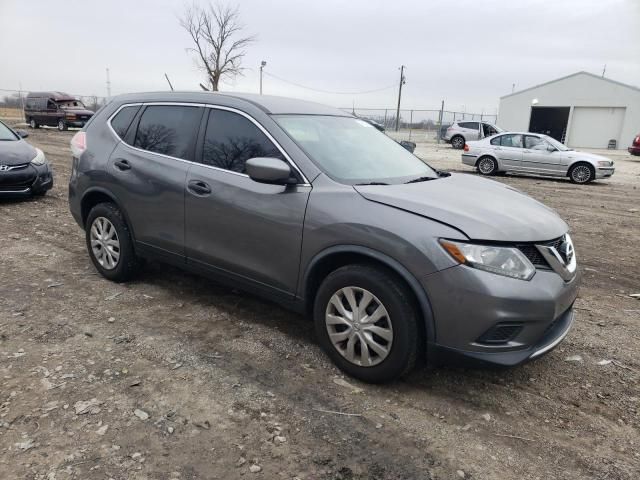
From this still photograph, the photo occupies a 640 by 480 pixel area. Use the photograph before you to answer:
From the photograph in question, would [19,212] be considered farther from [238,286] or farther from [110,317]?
[238,286]

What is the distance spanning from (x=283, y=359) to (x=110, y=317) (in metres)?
1.56

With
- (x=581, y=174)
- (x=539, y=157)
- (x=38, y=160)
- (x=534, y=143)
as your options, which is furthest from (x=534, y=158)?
(x=38, y=160)

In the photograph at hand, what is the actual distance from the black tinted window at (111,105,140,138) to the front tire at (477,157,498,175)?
12.7 m

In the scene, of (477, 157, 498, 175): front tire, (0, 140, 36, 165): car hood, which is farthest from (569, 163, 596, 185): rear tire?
(0, 140, 36, 165): car hood

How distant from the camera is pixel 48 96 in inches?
1033

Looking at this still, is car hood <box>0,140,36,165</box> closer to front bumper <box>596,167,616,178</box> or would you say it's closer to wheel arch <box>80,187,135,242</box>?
wheel arch <box>80,187,135,242</box>

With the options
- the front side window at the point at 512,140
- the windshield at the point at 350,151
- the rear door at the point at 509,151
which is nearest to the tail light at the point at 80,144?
the windshield at the point at 350,151

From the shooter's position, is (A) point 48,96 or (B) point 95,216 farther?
(A) point 48,96

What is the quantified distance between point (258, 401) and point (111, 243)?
2.47 metres

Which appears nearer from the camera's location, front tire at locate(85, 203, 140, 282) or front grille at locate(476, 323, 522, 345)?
front grille at locate(476, 323, 522, 345)

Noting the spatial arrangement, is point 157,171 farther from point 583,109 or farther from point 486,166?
point 583,109

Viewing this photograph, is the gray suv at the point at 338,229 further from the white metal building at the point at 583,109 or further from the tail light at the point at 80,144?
the white metal building at the point at 583,109

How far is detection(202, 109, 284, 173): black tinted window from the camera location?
3539mm

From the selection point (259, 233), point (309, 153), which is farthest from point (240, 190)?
point (309, 153)
